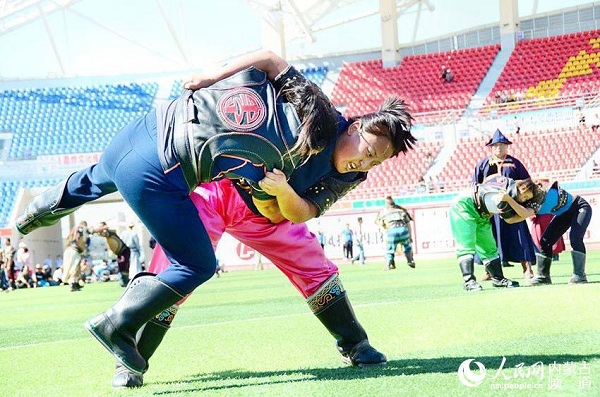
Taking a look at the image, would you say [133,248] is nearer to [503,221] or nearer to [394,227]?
[394,227]

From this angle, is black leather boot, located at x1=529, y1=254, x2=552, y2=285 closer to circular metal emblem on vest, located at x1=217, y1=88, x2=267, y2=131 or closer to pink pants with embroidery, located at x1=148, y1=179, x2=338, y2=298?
pink pants with embroidery, located at x1=148, y1=179, x2=338, y2=298

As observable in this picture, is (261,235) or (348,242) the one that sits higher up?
(261,235)

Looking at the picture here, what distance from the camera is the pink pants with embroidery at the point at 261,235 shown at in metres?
4.54

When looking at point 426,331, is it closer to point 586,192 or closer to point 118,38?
point 586,192

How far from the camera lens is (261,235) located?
4656mm

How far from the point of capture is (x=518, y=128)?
29.5 metres

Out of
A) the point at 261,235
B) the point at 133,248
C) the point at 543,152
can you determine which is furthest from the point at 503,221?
the point at 543,152

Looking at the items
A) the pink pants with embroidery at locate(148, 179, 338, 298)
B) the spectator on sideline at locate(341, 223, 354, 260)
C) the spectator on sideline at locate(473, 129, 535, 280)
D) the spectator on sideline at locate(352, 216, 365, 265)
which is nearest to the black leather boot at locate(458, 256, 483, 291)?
the spectator on sideline at locate(473, 129, 535, 280)

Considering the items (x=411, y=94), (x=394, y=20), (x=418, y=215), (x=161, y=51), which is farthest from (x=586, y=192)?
(x=161, y=51)

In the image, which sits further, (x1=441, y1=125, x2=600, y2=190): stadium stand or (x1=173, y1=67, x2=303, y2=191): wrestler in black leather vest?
(x1=441, y1=125, x2=600, y2=190): stadium stand

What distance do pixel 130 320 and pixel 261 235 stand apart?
94 cm

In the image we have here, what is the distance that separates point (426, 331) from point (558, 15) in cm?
3981

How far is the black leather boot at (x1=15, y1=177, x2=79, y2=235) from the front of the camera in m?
4.43

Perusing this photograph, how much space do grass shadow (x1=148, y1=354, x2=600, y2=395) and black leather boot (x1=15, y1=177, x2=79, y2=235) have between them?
102cm
